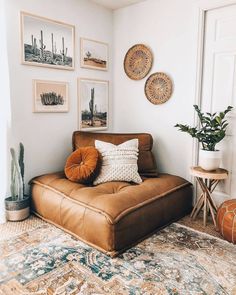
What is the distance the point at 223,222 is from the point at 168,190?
0.56 m

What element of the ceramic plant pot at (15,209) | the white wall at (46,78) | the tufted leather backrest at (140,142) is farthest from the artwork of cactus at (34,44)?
the ceramic plant pot at (15,209)

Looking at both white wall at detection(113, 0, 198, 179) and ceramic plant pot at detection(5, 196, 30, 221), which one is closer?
ceramic plant pot at detection(5, 196, 30, 221)

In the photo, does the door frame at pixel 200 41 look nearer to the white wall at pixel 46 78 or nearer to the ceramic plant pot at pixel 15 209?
the white wall at pixel 46 78

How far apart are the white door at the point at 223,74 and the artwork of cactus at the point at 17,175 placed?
1958mm

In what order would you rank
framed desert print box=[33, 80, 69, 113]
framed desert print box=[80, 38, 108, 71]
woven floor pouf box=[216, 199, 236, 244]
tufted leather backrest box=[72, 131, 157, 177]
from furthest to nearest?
framed desert print box=[80, 38, 108, 71], tufted leather backrest box=[72, 131, 157, 177], framed desert print box=[33, 80, 69, 113], woven floor pouf box=[216, 199, 236, 244]

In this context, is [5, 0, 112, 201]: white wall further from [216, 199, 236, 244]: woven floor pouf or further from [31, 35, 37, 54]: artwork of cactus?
[216, 199, 236, 244]: woven floor pouf

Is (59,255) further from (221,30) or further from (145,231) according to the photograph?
(221,30)

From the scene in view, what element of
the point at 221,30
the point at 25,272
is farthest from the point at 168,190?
the point at 221,30

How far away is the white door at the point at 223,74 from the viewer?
2666 mm

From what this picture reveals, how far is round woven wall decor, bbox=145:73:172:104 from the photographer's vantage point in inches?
124

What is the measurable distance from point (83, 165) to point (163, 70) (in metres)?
1.45

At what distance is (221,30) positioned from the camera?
2.72m

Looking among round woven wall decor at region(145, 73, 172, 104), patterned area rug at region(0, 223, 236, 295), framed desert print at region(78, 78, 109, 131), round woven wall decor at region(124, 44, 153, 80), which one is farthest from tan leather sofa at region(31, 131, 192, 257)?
round woven wall decor at region(124, 44, 153, 80)

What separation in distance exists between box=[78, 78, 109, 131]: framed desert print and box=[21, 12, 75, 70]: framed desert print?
0.33 meters
